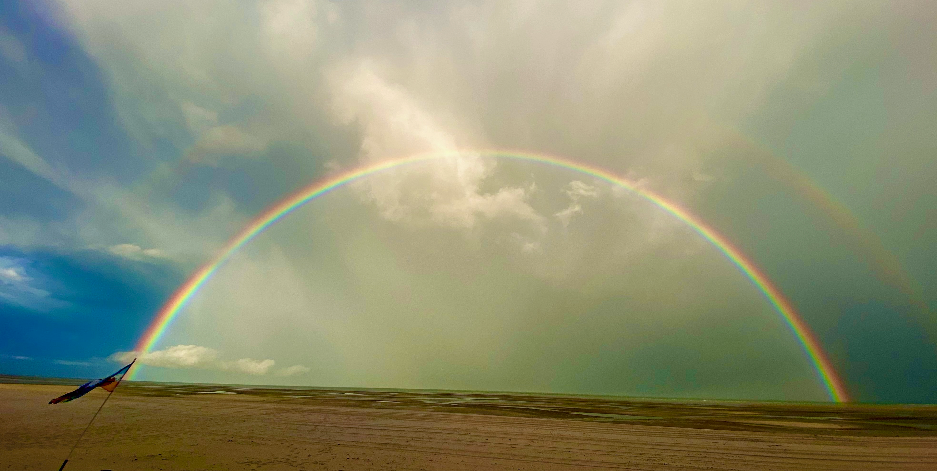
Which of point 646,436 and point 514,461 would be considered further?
point 646,436

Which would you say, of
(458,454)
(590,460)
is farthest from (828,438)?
(458,454)

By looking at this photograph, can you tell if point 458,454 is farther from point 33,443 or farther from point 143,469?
point 33,443

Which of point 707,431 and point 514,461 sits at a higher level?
point 707,431

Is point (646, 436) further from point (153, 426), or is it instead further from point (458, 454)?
point (153, 426)

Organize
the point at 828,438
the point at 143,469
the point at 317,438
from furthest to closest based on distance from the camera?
1. the point at 828,438
2. the point at 317,438
3. the point at 143,469

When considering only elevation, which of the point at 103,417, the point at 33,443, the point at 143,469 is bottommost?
the point at 143,469

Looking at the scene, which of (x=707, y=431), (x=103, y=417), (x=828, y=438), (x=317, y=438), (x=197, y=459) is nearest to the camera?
(x=197, y=459)

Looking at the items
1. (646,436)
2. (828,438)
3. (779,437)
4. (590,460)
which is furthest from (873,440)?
(590,460)

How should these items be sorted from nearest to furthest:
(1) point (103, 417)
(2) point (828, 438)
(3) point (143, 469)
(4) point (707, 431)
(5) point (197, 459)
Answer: (3) point (143, 469), (5) point (197, 459), (2) point (828, 438), (4) point (707, 431), (1) point (103, 417)

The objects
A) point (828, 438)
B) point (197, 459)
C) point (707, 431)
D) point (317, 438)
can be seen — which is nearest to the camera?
point (197, 459)
